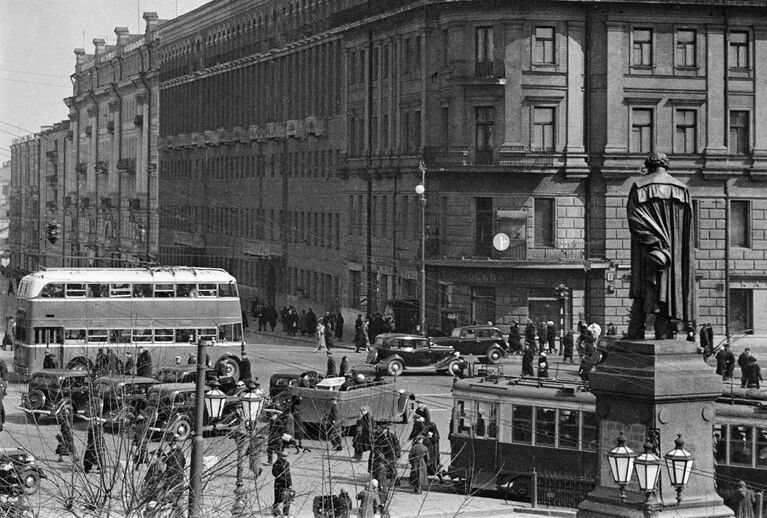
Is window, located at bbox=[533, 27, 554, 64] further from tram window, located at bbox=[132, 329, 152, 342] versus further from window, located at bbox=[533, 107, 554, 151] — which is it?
tram window, located at bbox=[132, 329, 152, 342]

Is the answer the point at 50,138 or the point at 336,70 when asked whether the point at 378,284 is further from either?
the point at 50,138

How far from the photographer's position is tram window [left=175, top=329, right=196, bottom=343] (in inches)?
2183

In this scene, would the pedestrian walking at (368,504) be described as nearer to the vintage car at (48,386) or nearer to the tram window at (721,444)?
the tram window at (721,444)

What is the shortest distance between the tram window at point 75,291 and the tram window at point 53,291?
0.75 ft

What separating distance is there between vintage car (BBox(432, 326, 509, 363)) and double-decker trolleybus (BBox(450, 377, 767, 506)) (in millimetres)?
21452

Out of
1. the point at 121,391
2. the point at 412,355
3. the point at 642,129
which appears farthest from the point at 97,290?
the point at 642,129

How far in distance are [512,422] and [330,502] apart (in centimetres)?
804

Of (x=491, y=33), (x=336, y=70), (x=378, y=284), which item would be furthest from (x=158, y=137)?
(x=491, y=33)

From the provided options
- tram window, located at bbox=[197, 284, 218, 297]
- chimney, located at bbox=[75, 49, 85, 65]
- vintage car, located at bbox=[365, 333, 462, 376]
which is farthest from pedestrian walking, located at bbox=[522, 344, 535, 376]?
chimney, located at bbox=[75, 49, 85, 65]

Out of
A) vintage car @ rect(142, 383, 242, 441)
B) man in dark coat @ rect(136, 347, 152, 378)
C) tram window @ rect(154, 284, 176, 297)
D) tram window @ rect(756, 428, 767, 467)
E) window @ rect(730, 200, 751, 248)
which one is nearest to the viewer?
tram window @ rect(756, 428, 767, 467)

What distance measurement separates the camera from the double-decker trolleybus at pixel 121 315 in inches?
2098

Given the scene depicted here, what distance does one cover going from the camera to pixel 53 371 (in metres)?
45.2

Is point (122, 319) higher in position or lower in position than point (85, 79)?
lower

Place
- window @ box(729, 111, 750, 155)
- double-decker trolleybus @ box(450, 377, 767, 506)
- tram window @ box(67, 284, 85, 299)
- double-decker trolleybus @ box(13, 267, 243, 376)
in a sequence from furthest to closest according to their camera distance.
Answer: window @ box(729, 111, 750, 155), tram window @ box(67, 284, 85, 299), double-decker trolleybus @ box(13, 267, 243, 376), double-decker trolleybus @ box(450, 377, 767, 506)
